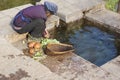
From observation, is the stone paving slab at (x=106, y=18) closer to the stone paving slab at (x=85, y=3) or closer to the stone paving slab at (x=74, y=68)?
the stone paving slab at (x=85, y=3)

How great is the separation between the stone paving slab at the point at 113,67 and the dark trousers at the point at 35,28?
1738mm

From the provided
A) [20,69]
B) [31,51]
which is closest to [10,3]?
[31,51]

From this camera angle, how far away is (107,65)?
643cm

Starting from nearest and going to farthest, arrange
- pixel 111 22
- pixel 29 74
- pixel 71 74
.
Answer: pixel 29 74 → pixel 71 74 → pixel 111 22

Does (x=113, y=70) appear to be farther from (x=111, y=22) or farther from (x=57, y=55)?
(x=111, y=22)

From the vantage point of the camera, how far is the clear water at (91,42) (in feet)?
23.1

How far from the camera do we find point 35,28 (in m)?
6.73

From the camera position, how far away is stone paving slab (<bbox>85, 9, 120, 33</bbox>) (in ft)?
27.6

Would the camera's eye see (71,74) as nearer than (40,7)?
Yes

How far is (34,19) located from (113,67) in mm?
2172

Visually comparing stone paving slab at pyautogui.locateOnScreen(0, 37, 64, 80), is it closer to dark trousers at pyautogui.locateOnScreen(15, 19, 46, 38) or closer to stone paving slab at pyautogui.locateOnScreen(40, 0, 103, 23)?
dark trousers at pyautogui.locateOnScreen(15, 19, 46, 38)

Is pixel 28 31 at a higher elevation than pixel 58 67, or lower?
higher

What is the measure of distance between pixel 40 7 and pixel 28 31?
0.73 metres

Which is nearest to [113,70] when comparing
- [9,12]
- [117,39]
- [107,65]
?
[107,65]
